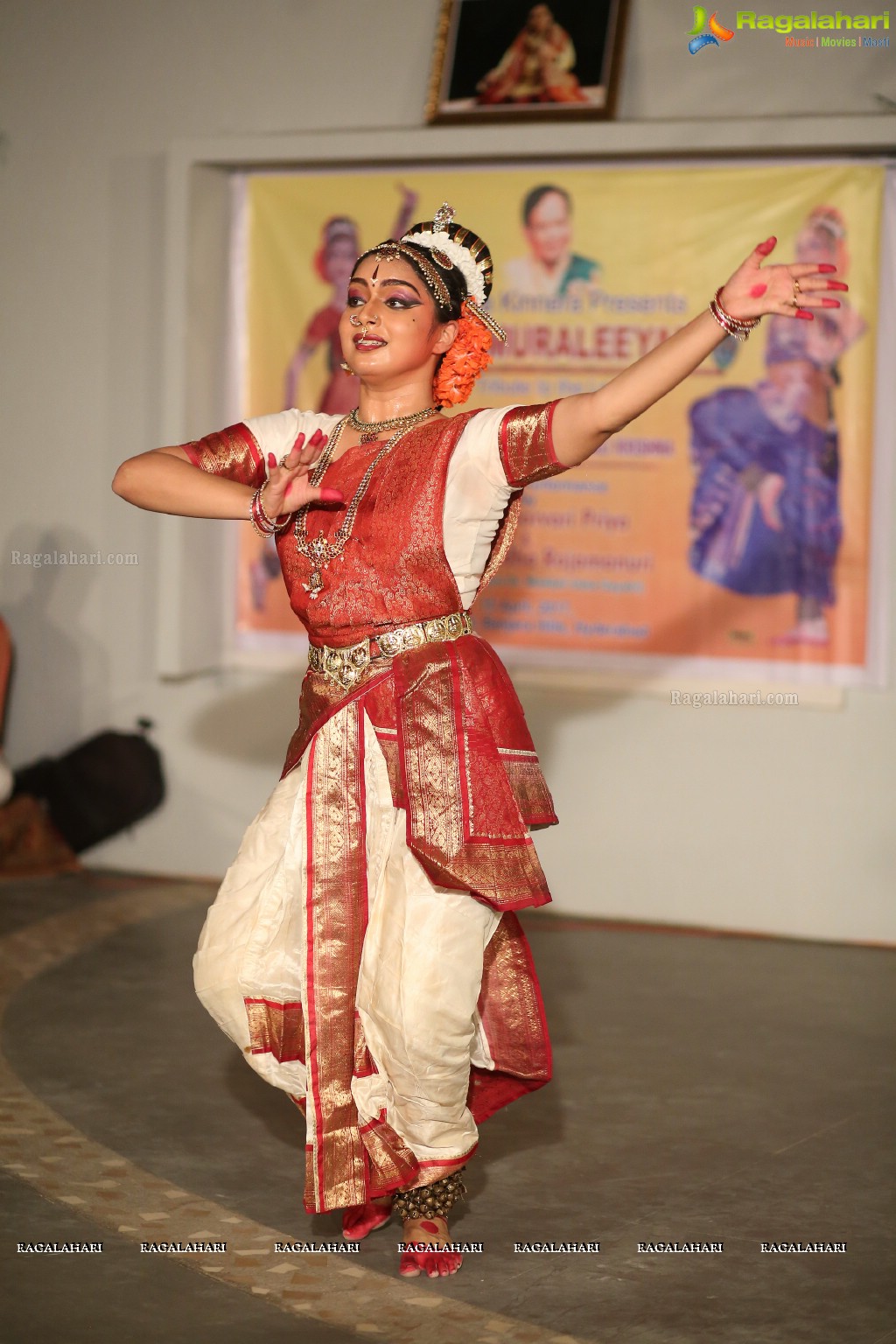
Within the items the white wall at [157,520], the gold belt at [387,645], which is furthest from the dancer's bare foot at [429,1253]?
the white wall at [157,520]

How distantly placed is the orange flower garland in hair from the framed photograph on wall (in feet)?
7.65

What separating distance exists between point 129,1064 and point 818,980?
201cm

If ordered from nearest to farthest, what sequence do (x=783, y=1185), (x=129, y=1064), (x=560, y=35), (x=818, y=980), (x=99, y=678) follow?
1. (x=783, y=1185)
2. (x=129, y=1064)
3. (x=818, y=980)
4. (x=560, y=35)
5. (x=99, y=678)

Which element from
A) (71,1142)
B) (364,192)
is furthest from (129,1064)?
(364,192)

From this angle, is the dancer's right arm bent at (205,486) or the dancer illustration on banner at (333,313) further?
the dancer illustration on banner at (333,313)

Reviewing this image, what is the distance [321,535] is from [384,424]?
Result: 24cm

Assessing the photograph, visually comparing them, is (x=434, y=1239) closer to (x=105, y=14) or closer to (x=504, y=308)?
(x=504, y=308)

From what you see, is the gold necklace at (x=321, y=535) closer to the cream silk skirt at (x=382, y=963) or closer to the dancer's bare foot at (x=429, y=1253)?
the cream silk skirt at (x=382, y=963)

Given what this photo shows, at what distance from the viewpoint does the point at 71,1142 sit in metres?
3.37

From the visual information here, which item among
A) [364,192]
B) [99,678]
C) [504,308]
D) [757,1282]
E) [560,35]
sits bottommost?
[757,1282]

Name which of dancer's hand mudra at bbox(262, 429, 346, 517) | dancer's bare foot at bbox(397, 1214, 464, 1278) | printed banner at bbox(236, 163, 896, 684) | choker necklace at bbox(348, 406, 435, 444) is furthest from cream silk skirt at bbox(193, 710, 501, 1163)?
printed banner at bbox(236, 163, 896, 684)

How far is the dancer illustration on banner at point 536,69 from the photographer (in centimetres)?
515

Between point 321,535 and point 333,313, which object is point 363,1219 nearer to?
point 321,535

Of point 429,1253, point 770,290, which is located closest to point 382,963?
point 429,1253
